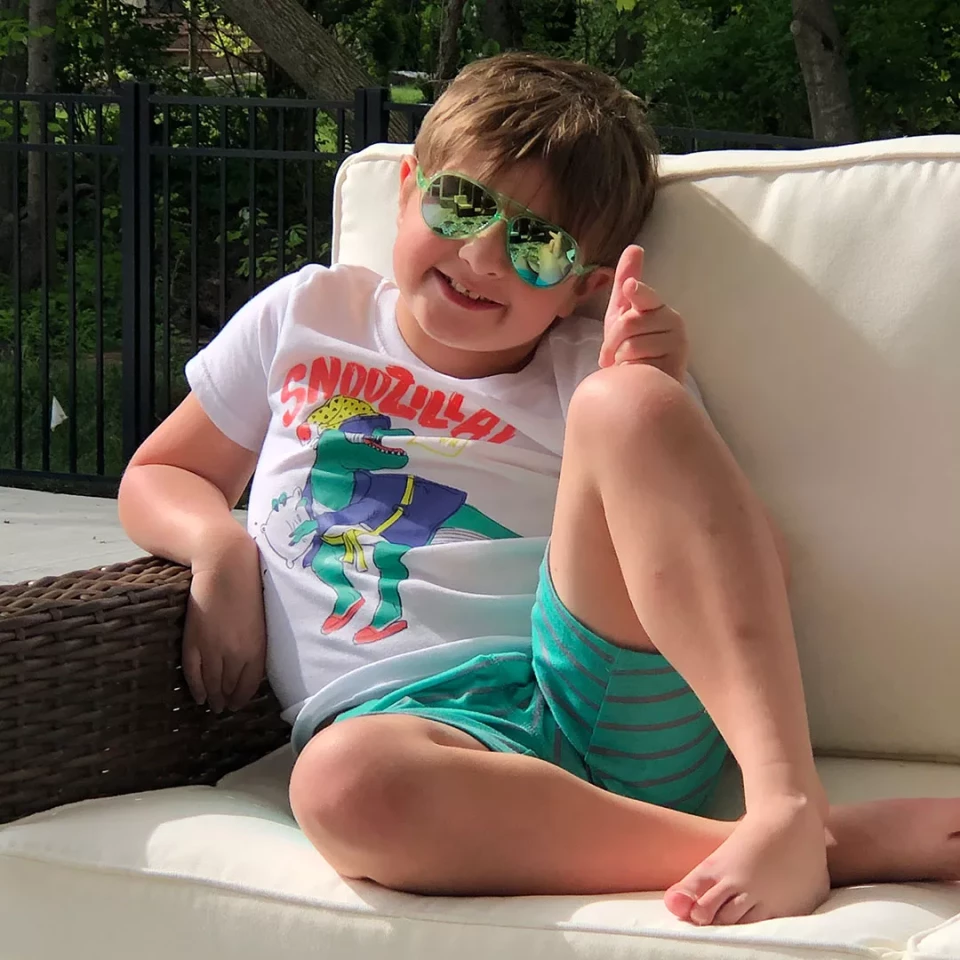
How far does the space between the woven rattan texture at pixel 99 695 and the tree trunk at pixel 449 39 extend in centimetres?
635

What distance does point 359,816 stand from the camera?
1.41 meters

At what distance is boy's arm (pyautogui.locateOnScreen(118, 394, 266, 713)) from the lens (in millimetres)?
1830

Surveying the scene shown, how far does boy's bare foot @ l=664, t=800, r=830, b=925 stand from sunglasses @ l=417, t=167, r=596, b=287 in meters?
0.79

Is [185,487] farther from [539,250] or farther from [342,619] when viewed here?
[539,250]

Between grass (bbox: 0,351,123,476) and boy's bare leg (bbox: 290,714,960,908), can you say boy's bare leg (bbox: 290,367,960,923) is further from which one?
A: grass (bbox: 0,351,123,476)

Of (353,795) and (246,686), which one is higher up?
(353,795)

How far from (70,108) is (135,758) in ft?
15.9

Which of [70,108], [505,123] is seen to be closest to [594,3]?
[70,108]

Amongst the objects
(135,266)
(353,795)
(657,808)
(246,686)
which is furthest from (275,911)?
(135,266)

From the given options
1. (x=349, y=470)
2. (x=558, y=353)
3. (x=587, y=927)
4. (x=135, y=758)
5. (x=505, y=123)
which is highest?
(x=505, y=123)

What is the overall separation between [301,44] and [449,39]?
954mm

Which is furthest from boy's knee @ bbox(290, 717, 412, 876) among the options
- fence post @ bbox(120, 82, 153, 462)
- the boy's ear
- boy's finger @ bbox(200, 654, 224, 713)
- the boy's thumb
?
fence post @ bbox(120, 82, 153, 462)

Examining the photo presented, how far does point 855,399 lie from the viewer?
185cm

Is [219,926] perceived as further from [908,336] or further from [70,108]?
[70,108]
